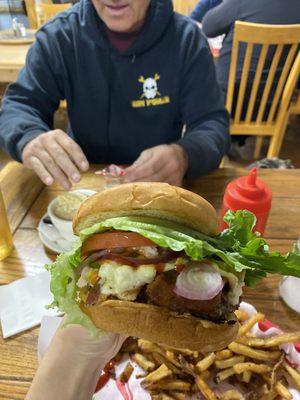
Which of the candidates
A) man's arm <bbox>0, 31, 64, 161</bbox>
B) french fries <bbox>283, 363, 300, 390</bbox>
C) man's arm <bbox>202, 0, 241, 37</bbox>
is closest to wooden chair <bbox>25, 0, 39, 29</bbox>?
man's arm <bbox>202, 0, 241, 37</bbox>

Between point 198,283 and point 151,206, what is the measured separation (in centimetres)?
19

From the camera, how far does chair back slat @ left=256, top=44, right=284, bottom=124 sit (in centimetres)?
294

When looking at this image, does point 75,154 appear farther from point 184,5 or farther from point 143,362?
point 184,5

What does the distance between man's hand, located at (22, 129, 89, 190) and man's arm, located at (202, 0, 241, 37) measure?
8.10ft

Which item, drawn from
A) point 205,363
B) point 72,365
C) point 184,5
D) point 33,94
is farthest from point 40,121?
point 184,5

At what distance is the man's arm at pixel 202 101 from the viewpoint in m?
1.82

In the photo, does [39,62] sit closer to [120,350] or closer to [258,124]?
[120,350]

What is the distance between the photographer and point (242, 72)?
3.17 m

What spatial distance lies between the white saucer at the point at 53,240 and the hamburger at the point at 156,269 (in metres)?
0.39

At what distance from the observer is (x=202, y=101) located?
73.9 inches

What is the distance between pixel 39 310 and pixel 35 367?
0.18 m

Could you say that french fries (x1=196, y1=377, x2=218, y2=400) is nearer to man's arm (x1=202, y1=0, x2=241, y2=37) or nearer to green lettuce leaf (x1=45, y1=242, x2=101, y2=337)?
green lettuce leaf (x1=45, y1=242, x2=101, y2=337)

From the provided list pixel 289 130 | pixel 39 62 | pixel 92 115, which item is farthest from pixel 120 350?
pixel 289 130

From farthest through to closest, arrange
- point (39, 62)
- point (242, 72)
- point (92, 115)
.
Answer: point (242, 72), point (92, 115), point (39, 62)
